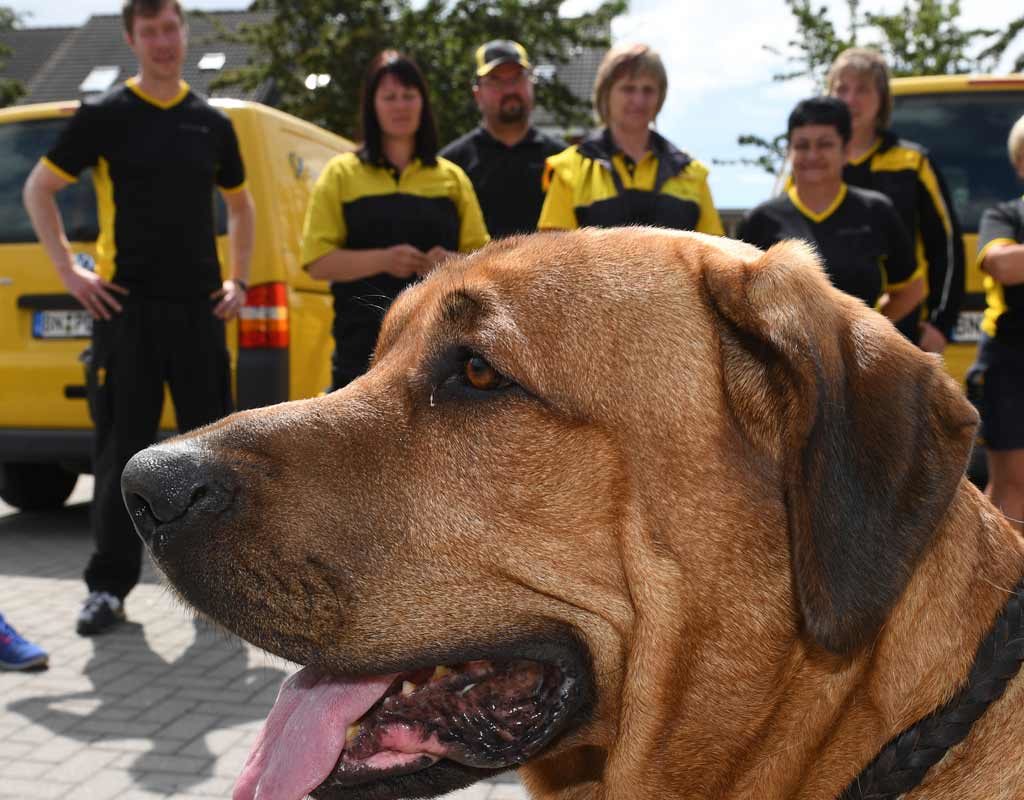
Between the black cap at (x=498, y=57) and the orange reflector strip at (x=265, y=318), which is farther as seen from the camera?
the orange reflector strip at (x=265, y=318)

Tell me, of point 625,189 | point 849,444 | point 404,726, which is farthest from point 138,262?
point 849,444

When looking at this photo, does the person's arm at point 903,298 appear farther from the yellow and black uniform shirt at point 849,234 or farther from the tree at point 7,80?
the tree at point 7,80

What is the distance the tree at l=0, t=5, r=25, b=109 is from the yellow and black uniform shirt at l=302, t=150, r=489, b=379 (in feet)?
129

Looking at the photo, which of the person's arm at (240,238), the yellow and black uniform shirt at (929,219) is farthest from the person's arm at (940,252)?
the person's arm at (240,238)

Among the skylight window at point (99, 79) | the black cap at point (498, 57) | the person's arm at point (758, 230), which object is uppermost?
the skylight window at point (99, 79)

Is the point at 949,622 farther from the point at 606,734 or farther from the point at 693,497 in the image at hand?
the point at 606,734

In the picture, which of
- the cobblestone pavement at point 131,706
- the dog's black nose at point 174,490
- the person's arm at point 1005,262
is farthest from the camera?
the person's arm at point 1005,262

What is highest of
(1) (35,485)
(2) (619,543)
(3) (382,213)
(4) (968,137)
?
(4) (968,137)

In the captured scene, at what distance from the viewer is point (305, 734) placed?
236 cm

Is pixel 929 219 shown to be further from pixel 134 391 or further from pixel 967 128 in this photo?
pixel 134 391

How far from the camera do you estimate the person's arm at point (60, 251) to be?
5555 mm

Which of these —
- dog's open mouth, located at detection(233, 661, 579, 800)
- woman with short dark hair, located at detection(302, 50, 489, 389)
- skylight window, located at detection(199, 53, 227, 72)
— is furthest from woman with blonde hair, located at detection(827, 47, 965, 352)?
skylight window, located at detection(199, 53, 227, 72)

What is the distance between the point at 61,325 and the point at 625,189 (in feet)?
13.6

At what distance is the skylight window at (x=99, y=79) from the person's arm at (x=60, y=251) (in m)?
37.3
